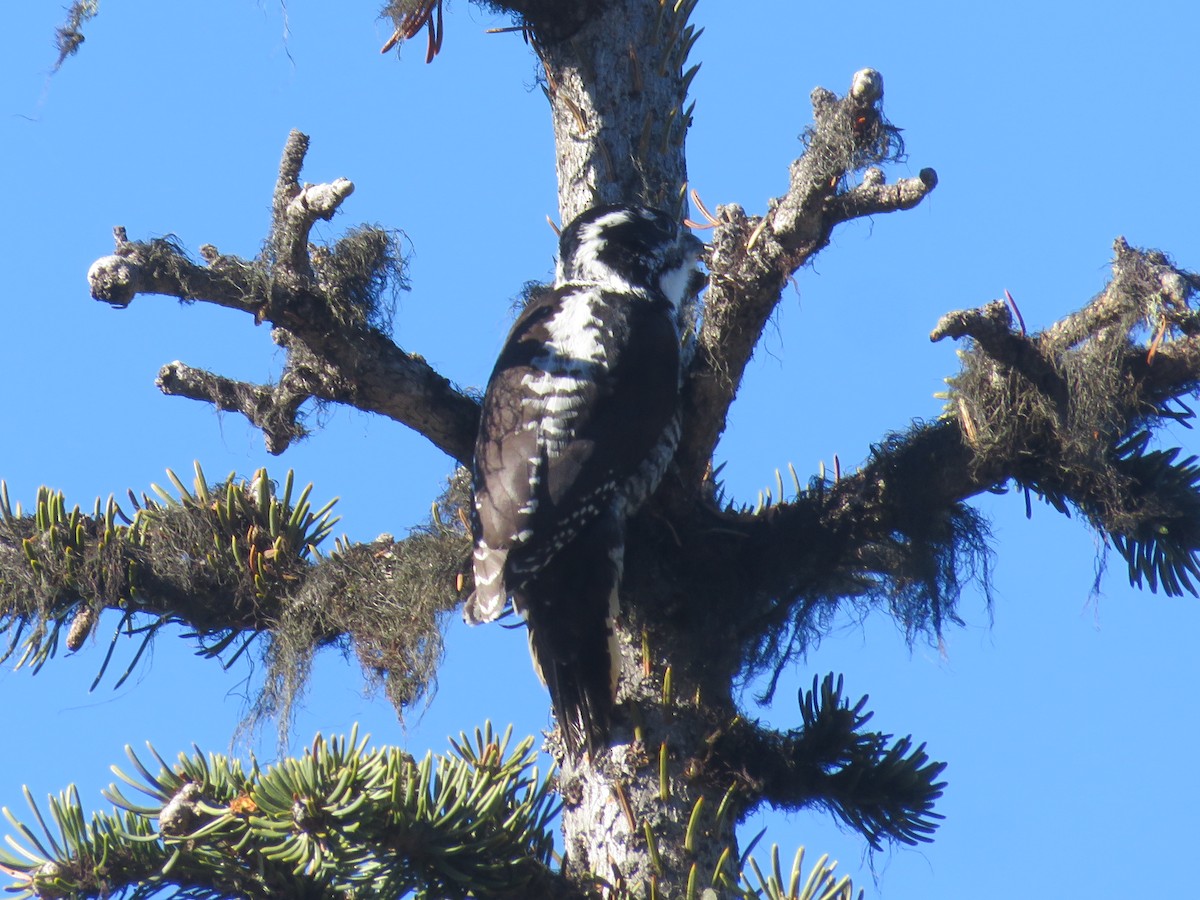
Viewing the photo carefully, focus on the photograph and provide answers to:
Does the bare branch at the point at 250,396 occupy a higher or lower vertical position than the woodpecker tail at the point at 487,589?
higher

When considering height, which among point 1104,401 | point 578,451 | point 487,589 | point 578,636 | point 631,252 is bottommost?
point 578,636

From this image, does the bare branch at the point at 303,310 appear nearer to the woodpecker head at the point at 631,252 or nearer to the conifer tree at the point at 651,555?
the conifer tree at the point at 651,555

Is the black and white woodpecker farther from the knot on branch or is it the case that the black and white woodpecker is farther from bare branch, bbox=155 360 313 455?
the knot on branch

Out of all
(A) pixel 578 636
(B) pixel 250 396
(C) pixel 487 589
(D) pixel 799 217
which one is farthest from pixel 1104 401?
(B) pixel 250 396

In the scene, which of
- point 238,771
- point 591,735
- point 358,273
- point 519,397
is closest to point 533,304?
point 519,397

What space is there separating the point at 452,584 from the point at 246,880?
1.01 metres

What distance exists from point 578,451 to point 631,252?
65 centimetres

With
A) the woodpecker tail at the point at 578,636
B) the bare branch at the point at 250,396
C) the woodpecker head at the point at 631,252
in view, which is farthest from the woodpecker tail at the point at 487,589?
the woodpecker head at the point at 631,252

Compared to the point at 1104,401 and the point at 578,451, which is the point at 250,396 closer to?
the point at 578,451

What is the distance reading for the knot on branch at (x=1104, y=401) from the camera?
3.05 m

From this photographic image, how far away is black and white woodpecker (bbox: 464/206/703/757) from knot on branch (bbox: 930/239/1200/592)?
2.62ft

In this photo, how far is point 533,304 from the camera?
13.6ft

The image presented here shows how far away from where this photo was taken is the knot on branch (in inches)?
120

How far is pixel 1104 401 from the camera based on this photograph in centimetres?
303
